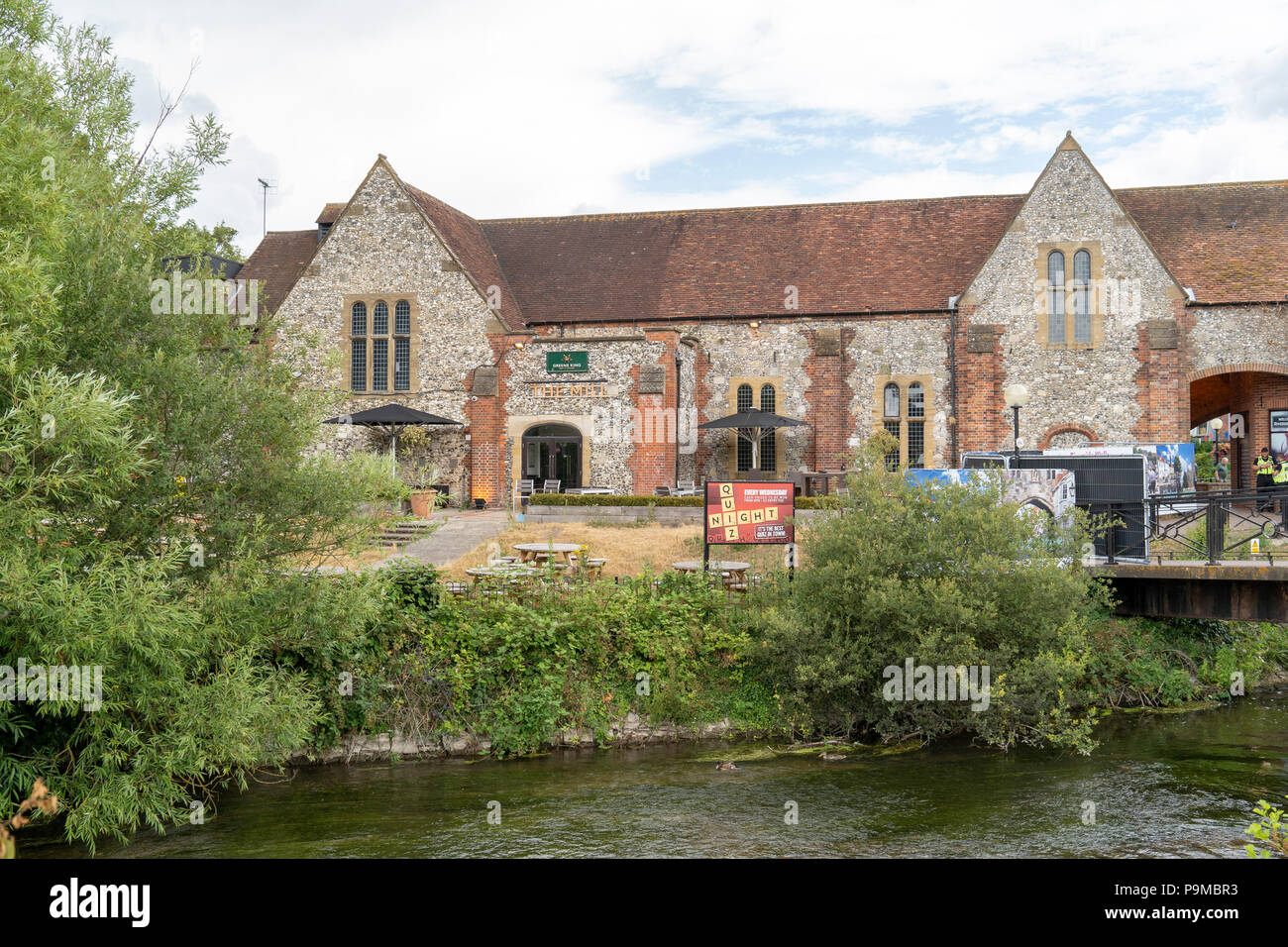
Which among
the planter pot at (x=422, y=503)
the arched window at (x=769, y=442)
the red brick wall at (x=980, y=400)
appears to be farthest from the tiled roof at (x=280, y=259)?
the red brick wall at (x=980, y=400)

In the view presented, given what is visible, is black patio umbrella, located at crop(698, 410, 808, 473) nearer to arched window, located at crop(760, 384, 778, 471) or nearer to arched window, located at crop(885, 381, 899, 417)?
arched window, located at crop(760, 384, 778, 471)

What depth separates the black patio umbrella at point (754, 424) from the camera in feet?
92.3

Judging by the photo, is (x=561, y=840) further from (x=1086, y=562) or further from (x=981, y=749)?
(x=1086, y=562)

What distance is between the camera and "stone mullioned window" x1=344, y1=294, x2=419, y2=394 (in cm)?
2981

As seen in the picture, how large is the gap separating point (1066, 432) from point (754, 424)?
30.2 ft

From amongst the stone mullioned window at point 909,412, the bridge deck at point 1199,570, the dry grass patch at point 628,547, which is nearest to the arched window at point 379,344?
the dry grass patch at point 628,547

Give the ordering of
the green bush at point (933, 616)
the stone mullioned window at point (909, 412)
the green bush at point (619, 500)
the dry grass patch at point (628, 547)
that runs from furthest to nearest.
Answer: the stone mullioned window at point (909, 412) → the green bush at point (619, 500) → the dry grass patch at point (628, 547) → the green bush at point (933, 616)

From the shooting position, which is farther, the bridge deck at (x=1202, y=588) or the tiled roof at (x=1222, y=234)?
the tiled roof at (x=1222, y=234)

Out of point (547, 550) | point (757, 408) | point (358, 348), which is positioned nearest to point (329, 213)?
point (358, 348)

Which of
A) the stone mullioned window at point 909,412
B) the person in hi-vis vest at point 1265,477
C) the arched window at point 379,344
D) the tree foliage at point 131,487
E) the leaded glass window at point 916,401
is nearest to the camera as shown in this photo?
the tree foliage at point 131,487

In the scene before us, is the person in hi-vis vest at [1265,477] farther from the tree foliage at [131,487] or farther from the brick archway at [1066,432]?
the tree foliage at [131,487]

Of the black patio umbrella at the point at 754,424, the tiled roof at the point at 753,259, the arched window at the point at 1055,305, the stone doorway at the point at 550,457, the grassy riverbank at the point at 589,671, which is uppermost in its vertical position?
the tiled roof at the point at 753,259

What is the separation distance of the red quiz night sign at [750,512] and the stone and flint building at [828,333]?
1115 centimetres

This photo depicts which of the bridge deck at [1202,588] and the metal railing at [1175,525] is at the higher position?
the metal railing at [1175,525]
